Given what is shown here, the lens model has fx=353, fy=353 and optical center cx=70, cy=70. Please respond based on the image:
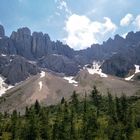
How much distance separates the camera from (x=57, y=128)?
130 m

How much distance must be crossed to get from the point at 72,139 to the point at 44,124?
1364 centimetres

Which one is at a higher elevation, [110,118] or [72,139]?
[110,118]

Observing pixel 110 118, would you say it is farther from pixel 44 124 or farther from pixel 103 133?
pixel 44 124

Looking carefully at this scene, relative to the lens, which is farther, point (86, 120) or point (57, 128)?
point (86, 120)

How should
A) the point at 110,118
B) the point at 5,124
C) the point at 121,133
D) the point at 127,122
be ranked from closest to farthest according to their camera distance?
the point at 121,133 → the point at 127,122 → the point at 110,118 → the point at 5,124

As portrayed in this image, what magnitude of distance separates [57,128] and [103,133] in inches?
687

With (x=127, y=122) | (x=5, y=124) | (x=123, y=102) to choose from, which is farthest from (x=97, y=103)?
(x=5, y=124)

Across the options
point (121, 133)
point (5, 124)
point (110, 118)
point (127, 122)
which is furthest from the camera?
point (5, 124)

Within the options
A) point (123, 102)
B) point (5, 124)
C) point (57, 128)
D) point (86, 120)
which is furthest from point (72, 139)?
point (5, 124)

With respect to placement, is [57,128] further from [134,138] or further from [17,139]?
[134,138]

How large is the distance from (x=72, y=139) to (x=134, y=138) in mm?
22213

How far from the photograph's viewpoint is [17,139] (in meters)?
131

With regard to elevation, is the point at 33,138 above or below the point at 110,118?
below

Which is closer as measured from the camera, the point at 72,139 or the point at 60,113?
the point at 72,139
